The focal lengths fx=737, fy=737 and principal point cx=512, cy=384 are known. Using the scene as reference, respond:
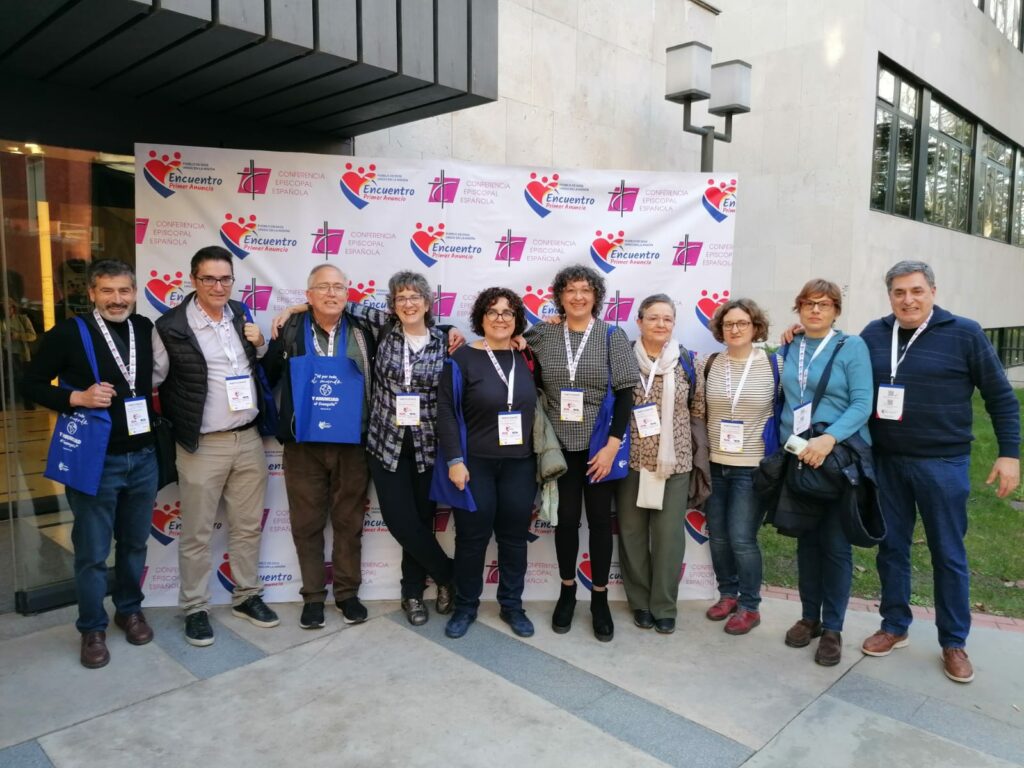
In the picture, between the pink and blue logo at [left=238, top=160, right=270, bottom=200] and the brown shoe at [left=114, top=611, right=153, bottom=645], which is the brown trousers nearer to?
the brown shoe at [left=114, top=611, right=153, bottom=645]

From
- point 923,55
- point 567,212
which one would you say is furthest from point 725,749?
point 923,55

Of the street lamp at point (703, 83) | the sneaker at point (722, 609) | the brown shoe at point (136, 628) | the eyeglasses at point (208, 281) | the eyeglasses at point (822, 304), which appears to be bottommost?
the sneaker at point (722, 609)

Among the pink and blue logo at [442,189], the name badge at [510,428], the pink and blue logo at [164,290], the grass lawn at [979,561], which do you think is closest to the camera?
the name badge at [510,428]

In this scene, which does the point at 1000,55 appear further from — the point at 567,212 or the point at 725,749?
the point at 725,749

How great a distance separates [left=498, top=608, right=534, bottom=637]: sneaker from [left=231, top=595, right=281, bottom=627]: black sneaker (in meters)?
1.22

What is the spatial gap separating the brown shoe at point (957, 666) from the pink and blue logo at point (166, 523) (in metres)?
4.00

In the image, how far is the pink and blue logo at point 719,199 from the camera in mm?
4430

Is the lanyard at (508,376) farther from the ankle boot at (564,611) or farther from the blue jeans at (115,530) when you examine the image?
the blue jeans at (115,530)

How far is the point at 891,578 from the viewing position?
144 inches

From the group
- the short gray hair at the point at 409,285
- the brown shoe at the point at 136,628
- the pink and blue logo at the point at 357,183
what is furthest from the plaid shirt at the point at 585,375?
the brown shoe at the point at 136,628

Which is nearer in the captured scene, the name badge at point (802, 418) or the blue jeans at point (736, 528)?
the name badge at point (802, 418)

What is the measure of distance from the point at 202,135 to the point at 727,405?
3.43 m

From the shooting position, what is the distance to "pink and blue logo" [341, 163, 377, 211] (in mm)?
4223

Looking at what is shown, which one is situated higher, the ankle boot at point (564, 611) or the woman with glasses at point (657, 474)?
the woman with glasses at point (657, 474)
